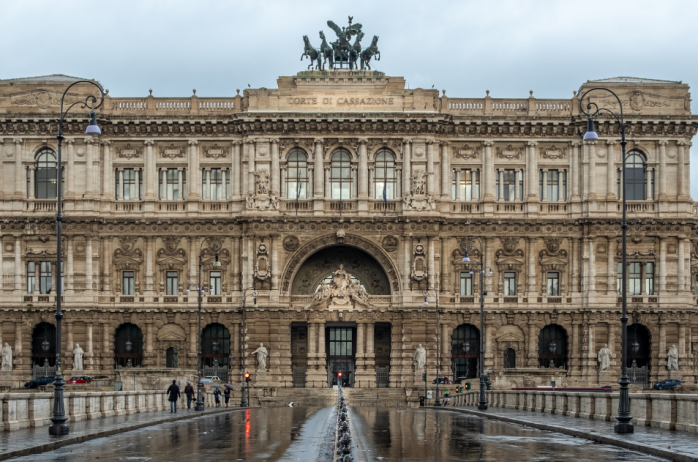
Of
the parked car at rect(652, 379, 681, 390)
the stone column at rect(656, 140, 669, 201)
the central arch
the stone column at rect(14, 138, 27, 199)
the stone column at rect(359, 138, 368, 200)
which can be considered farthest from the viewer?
the stone column at rect(656, 140, 669, 201)

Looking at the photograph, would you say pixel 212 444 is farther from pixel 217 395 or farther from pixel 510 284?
pixel 510 284

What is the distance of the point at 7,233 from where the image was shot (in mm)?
82562

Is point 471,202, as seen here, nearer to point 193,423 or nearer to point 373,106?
point 373,106

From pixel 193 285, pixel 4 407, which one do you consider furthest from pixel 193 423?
pixel 193 285

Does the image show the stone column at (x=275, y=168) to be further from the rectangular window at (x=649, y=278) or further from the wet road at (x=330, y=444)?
the wet road at (x=330, y=444)

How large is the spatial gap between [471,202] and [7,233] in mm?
36644

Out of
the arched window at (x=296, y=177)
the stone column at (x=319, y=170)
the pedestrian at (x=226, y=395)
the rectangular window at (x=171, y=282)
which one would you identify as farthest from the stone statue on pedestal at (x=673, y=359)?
the rectangular window at (x=171, y=282)

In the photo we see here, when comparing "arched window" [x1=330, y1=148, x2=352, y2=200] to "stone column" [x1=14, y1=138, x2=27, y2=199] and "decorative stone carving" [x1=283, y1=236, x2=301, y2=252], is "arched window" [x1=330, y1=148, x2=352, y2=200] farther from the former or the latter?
"stone column" [x1=14, y1=138, x2=27, y2=199]

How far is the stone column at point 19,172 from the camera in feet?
272

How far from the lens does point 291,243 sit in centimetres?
8219

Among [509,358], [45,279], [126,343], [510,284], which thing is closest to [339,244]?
[510,284]

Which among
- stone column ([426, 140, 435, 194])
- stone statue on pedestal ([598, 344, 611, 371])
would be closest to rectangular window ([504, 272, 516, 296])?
stone statue on pedestal ([598, 344, 611, 371])

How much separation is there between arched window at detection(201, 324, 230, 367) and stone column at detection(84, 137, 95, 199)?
14092 mm

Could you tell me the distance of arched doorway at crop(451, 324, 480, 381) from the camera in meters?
82.6
